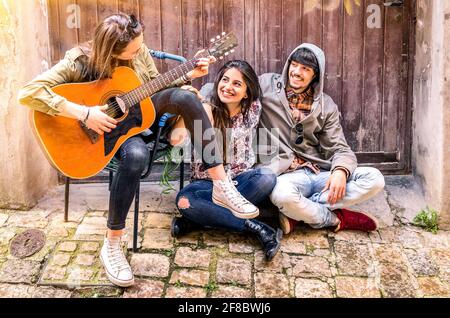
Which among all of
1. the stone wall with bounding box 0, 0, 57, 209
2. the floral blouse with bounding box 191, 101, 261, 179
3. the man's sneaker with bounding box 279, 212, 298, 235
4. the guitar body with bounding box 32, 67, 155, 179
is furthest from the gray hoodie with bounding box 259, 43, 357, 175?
the stone wall with bounding box 0, 0, 57, 209

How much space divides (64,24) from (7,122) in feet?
2.53

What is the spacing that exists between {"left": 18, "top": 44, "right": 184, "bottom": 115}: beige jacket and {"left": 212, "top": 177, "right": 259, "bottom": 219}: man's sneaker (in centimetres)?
63

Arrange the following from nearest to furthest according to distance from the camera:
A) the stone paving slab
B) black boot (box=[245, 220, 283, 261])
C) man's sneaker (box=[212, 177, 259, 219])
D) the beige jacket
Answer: the beige jacket, the stone paving slab, man's sneaker (box=[212, 177, 259, 219]), black boot (box=[245, 220, 283, 261])

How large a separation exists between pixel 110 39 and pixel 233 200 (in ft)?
3.57

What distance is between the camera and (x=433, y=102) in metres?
3.88

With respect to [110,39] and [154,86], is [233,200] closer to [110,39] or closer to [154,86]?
[154,86]

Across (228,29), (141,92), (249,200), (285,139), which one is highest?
(228,29)

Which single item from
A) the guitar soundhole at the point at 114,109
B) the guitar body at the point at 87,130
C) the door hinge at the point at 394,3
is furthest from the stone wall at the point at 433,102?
the guitar soundhole at the point at 114,109

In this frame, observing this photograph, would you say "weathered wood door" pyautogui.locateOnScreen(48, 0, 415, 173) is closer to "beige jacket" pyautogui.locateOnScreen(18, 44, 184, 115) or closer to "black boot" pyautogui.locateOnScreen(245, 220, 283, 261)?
"beige jacket" pyautogui.locateOnScreen(18, 44, 184, 115)

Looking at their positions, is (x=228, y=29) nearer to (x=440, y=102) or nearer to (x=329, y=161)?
(x=329, y=161)

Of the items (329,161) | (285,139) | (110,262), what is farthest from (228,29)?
(110,262)

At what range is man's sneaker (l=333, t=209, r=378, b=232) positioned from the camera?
375cm
